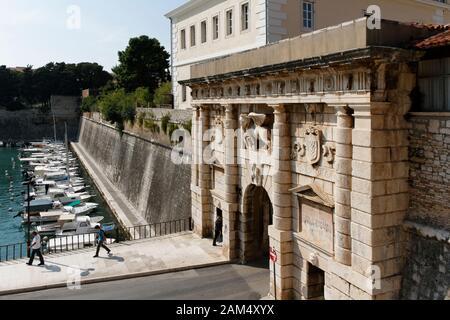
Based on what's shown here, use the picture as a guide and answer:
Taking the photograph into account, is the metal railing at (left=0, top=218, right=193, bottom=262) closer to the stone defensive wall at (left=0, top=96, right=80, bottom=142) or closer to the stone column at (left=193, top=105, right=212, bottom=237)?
the stone column at (left=193, top=105, right=212, bottom=237)

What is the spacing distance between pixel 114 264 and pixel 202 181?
4.79m

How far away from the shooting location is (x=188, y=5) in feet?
97.6

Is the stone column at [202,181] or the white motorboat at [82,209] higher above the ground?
the stone column at [202,181]

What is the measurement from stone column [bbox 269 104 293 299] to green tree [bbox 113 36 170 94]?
179 ft

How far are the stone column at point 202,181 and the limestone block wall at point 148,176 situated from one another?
13.2 ft

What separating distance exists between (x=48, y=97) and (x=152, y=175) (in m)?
→ 87.3

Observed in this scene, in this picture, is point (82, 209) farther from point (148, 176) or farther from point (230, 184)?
point (230, 184)

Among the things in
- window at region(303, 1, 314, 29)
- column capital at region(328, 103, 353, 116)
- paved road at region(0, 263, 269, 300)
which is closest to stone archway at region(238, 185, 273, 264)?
paved road at region(0, 263, 269, 300)

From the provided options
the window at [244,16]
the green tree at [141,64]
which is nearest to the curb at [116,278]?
the window at [244,16]

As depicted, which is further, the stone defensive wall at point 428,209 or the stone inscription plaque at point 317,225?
the stone inscription plaque at point 317,225

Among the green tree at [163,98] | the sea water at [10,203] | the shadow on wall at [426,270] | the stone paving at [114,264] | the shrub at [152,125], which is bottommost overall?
the sea water at [10,203]

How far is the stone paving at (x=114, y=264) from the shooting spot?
558 inches

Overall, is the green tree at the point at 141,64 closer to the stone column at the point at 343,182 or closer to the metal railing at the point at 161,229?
the metal railing at the point at 161,229

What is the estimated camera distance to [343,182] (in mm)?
9164
